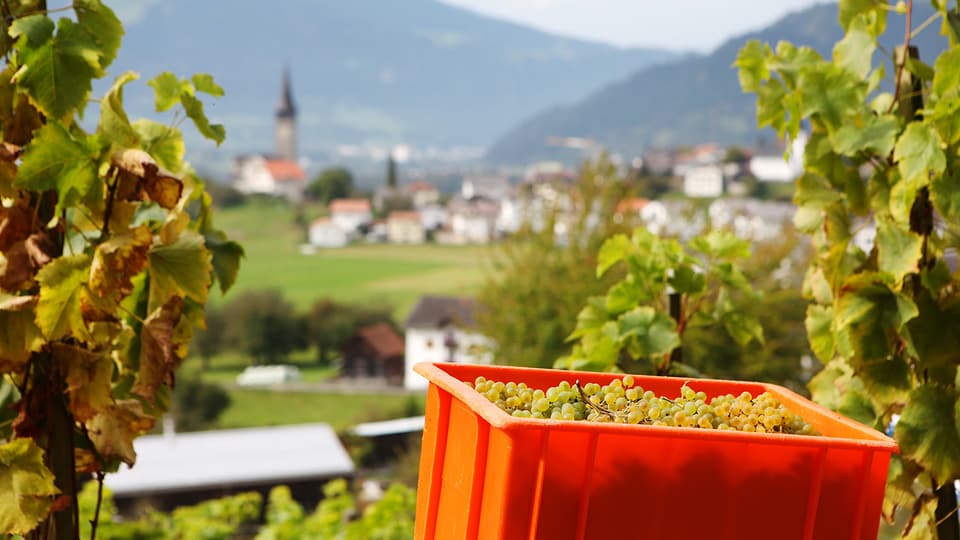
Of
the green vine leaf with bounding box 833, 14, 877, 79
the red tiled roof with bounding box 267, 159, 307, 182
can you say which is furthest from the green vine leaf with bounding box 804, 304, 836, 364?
the red tiled roof with bounding box 267, 159, 307, 182

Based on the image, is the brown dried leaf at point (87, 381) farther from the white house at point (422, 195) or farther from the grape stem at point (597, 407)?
the white house at point (422, 195)

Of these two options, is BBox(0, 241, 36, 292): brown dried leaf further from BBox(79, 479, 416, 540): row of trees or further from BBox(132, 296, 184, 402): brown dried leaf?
BBox(79, 479, 416, 540): row of trees

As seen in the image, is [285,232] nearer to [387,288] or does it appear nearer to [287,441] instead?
[387,288]

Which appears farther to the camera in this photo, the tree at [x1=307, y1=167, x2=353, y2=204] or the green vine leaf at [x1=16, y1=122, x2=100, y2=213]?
the tree at [x1=307, y1=167, x2=353, y2=204]

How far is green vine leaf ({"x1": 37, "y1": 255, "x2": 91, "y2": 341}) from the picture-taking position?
5.92 feet

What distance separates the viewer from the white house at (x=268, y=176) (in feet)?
436

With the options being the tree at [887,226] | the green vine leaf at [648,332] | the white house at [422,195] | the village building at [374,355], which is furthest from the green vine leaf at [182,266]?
the white house at [422,195]

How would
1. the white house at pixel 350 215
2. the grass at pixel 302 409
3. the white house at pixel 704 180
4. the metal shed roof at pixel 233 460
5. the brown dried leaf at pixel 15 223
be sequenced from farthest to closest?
1. the white house at pixel 350 215
2. the white house at pixel 704 180
3. the grass at pixel 302 409
4. the metal shed roof at pixel 233 460
5. the brown dried leaf at pixel 15 223

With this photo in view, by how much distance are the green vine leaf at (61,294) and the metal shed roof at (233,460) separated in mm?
40327

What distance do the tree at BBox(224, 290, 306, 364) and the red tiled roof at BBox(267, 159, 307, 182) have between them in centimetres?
5734

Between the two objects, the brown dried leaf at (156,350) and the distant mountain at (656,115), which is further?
Answer: the distant mountain at (656,115)

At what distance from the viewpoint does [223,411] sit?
65062 mm

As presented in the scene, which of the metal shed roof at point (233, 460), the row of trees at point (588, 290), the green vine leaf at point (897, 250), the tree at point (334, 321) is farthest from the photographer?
the tree at point (334, 321)

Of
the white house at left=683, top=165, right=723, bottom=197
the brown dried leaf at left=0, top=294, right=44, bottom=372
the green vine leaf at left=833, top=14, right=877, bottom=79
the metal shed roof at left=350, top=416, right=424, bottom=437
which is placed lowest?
the metal shed roof at left=350, top=416, right=424, bottom=437
